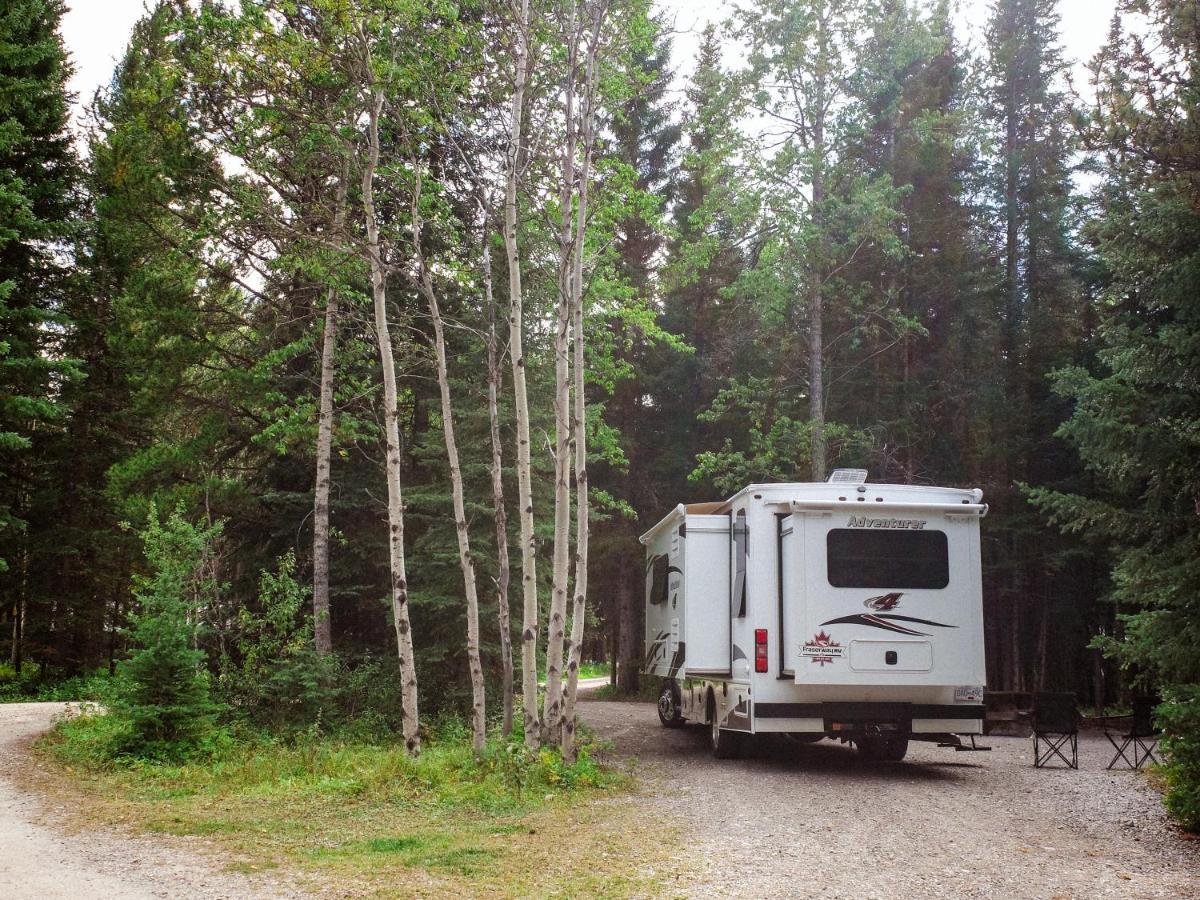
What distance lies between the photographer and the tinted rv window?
1078 centimetres

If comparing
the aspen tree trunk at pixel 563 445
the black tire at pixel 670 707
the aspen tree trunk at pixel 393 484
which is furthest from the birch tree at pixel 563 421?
the black tire at pixel 670 707

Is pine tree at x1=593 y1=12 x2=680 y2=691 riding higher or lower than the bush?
higher

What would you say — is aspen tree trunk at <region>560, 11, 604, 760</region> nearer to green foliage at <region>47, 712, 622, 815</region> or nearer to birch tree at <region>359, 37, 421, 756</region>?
green foliage at <region>47, 712, 622, 815</region>

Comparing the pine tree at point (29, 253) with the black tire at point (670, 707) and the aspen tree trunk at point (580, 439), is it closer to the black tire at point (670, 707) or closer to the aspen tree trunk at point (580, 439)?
the aspen tree trunk at point (580, 439)

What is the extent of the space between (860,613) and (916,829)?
3.17 m

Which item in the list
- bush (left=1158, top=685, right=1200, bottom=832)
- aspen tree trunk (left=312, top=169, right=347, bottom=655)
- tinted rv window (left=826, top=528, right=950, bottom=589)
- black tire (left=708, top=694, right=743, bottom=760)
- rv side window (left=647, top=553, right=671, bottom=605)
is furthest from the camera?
aspen tree trunk (left=312, top=169, right=347, bottom=655)

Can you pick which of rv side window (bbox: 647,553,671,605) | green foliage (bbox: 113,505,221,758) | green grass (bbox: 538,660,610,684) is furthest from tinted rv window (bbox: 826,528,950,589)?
green grass (bbox: 538,660,610,684)

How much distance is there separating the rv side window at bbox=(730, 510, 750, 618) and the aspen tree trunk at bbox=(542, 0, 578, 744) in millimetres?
2016

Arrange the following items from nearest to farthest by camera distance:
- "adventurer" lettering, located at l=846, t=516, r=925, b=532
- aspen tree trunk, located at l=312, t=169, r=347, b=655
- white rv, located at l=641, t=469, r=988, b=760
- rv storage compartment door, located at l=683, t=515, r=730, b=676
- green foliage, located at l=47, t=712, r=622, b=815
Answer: green foliage, located at l=47, t=712, r=622, b=815, white rv, located at l=641, t=469, r=988, b=760, "adventurer" lettering, located at l=846, t=516, r=925, b=532, rv storage compartment door, located at l=683, t=515, r=730, b=676, aspen tree trunk, located at l=312, t=169, r=347, b=655

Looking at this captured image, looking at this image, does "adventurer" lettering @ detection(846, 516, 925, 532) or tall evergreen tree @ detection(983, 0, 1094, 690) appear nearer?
"adventurer" lettering @ detection(846, 516, 925, 532)

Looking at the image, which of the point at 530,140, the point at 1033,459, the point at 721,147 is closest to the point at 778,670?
the point at 530,140

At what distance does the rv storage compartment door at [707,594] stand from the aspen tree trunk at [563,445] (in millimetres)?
1645

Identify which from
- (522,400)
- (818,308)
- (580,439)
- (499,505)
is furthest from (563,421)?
(818,308)

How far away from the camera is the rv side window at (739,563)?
37.1 ft
